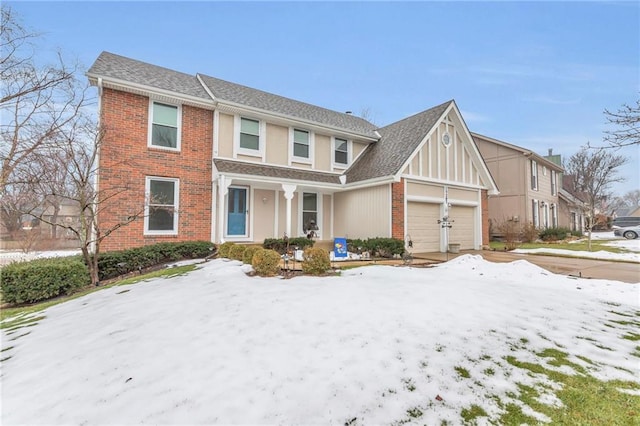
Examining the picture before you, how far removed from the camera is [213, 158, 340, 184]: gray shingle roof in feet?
33.3

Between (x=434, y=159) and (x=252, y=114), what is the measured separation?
769 cm

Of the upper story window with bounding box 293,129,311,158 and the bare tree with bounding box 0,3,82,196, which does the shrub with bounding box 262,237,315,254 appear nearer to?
the upper story window with bounding box 293,129,311,158

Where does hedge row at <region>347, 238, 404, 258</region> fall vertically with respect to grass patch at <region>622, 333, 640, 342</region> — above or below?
above

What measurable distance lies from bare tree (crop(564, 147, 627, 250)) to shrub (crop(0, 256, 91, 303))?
76.7 ft

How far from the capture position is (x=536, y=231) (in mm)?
17484

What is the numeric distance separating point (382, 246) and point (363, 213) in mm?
2094

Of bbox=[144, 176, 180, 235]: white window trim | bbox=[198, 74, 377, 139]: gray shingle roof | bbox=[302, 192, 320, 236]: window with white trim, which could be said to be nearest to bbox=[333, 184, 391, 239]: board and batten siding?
bbox=[302, 192, 320, 236]: window with white trim

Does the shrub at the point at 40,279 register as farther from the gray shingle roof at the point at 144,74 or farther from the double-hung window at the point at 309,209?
→ the double-hung window at the point at 309,209

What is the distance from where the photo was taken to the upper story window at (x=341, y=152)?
13.5m

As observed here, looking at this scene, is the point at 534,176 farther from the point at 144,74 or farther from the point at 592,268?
the point at 144,74

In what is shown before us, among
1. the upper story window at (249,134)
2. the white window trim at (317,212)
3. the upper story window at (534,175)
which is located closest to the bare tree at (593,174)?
the upper story window at (534,175)

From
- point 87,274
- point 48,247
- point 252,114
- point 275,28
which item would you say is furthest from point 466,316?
point 48,247

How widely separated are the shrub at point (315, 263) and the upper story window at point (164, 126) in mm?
6648

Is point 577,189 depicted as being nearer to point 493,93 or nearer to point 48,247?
point 493,93
